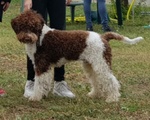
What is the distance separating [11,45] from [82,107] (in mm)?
5244

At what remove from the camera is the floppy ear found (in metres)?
5.37

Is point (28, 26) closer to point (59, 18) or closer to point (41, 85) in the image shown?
point (59, 18)

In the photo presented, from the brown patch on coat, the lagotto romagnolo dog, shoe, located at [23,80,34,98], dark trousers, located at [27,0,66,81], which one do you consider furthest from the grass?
dark trousers, located at [27,0,66,81]

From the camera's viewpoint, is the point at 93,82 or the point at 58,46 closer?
the point at 58,46

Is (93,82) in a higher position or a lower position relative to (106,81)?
lower

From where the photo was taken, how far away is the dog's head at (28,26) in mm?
5387

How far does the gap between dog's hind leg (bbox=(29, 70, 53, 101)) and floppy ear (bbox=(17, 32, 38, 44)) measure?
48 centimetres

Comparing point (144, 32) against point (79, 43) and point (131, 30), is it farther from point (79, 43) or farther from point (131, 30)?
point (79, 43)

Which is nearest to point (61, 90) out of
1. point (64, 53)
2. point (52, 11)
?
point (64, 53)

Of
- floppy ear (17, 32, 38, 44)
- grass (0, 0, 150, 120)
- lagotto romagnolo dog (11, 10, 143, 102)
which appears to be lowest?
grass (0, 0, 150, 120)

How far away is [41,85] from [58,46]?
513mm

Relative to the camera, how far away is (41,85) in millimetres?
5699

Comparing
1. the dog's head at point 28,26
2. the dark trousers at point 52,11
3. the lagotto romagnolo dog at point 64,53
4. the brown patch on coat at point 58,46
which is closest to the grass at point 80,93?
the lagotto romagnolo dog at point 64,53

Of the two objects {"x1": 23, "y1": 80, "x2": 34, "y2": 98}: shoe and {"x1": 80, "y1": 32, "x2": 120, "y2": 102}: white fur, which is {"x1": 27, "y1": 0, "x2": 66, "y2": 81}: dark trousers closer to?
{"x1": 23, "y1": 80, "x2": 34, "y2": 98}: shoe
